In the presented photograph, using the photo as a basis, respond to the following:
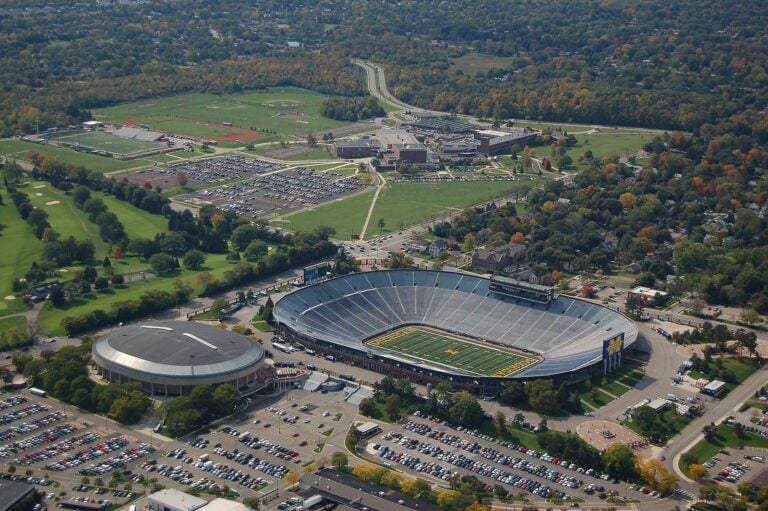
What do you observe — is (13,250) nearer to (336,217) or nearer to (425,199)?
(336,217)

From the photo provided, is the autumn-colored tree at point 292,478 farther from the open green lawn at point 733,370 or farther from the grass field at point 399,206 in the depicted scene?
the grass field at point 399,206

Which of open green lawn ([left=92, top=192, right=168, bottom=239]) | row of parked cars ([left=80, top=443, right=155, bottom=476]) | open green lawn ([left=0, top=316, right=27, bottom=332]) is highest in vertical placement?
open green lawn ([left=92, top=192, right=168, bottom=239])

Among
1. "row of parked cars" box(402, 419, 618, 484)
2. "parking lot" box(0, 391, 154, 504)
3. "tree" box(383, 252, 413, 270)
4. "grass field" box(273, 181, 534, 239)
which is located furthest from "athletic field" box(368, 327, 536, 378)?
"grass field" box(273, 181, 534, 239)

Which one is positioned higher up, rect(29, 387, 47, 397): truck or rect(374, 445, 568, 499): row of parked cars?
rect(374, 445, 568, 499): row of parked cars

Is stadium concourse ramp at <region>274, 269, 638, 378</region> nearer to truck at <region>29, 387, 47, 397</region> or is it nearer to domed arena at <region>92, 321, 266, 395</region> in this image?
domed arena at <region>92, 321, 266, 395</region>

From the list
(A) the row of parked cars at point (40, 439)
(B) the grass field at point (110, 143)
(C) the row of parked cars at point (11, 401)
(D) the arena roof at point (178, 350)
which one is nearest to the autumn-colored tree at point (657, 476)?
(D) the arena roof at point (178, 350)

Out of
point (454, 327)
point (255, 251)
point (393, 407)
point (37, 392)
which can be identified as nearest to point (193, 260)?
point (255, 251)

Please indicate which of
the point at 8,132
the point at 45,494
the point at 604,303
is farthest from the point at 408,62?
the point at 45,494
